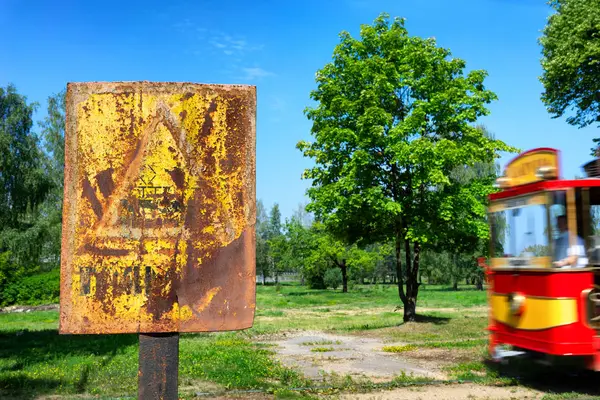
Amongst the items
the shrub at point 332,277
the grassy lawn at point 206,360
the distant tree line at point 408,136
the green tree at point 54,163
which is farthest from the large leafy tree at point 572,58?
the shrub at point 332,277

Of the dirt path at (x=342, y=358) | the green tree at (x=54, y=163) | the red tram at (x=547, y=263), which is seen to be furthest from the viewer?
the green tree at (x=54, y=163)

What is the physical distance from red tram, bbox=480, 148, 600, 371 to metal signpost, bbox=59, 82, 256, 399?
27.6 feet

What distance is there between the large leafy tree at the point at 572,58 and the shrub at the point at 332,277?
4186 cm

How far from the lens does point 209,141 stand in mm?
2523

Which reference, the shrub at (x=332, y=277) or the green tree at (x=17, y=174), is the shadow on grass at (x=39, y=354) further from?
Answer: the shrub at (x=332, y=277)

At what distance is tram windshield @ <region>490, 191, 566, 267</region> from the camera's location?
9797 millimetres

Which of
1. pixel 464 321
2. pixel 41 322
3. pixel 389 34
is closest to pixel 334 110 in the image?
pixel 389 34

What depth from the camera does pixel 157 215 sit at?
247 centimetres

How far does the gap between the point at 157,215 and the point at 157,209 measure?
0.03m

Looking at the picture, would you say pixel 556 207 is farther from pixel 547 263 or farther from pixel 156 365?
pixel 156 365

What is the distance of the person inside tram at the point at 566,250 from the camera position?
9.49 m

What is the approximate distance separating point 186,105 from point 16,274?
23.1m

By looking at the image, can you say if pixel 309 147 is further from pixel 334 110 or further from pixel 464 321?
pixel 464 321

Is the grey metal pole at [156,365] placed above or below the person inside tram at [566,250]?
below
